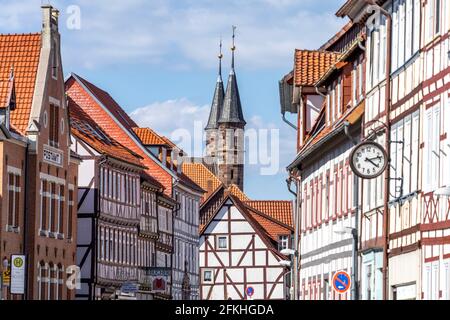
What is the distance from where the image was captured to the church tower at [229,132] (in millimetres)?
185750

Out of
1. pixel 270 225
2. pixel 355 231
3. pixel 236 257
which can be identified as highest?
pixel 270 225

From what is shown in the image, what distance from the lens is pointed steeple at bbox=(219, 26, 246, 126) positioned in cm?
18438

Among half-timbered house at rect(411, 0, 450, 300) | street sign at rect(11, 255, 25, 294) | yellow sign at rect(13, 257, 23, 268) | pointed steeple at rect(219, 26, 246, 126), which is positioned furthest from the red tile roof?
pointed steeple at rect(219, 26, 246, 126)

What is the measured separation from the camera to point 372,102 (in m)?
35.8

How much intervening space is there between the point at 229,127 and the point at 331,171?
478ft

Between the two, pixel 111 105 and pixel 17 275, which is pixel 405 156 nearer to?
pixel 17 275

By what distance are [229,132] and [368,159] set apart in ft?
522

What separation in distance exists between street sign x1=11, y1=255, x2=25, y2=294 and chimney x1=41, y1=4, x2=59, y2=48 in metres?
13.9

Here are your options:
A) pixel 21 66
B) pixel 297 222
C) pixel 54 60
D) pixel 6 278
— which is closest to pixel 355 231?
pixel 297 222

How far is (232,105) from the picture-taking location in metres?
186

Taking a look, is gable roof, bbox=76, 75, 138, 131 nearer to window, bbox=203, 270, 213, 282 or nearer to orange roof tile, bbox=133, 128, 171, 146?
orange roof tile, bbox=133, 128, 171, 146

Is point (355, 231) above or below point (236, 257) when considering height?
below
